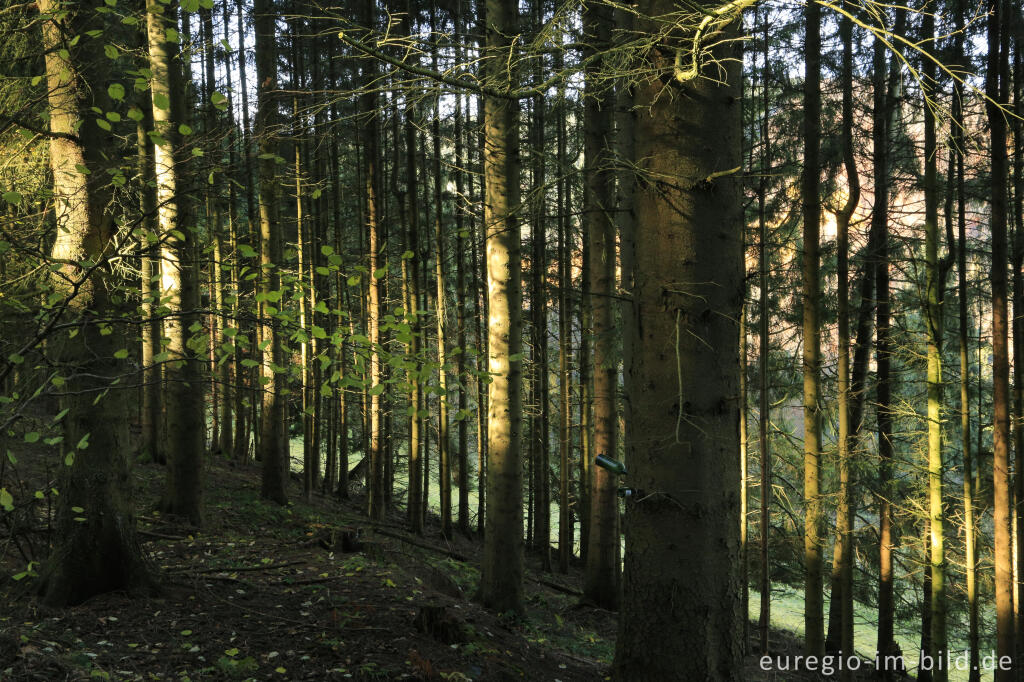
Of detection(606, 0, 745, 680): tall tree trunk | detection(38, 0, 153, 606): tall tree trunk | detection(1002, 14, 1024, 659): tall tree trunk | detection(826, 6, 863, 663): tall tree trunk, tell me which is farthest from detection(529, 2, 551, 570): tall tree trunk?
detection(606, 0, 745, 680): tall tree trunk

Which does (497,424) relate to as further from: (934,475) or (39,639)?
(934,475)

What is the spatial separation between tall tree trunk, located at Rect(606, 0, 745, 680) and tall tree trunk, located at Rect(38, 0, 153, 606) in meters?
3.99

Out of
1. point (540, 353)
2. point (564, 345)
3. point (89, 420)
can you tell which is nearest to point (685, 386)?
point (89, 420)

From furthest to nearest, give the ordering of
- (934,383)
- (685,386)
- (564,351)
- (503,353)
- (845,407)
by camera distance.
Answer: (564,351)
(845,407)
(934,383)
(503,353)
(685,386)

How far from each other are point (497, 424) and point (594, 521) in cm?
356

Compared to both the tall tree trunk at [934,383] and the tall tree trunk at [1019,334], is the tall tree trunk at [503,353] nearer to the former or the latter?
the tall tree trunk at [934,383]

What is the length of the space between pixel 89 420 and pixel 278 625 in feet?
6.94

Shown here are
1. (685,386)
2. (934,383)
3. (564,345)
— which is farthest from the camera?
(564,345)

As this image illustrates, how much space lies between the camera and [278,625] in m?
5.04

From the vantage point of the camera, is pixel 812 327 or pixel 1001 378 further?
pixel 1001 378

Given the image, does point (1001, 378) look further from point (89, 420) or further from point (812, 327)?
point (89, 420)

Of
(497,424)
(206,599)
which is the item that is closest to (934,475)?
(497,424)

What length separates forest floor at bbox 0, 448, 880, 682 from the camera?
4168mm

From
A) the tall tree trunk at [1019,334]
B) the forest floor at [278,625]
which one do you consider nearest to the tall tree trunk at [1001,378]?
the tall tree trunk at [1019,334]
